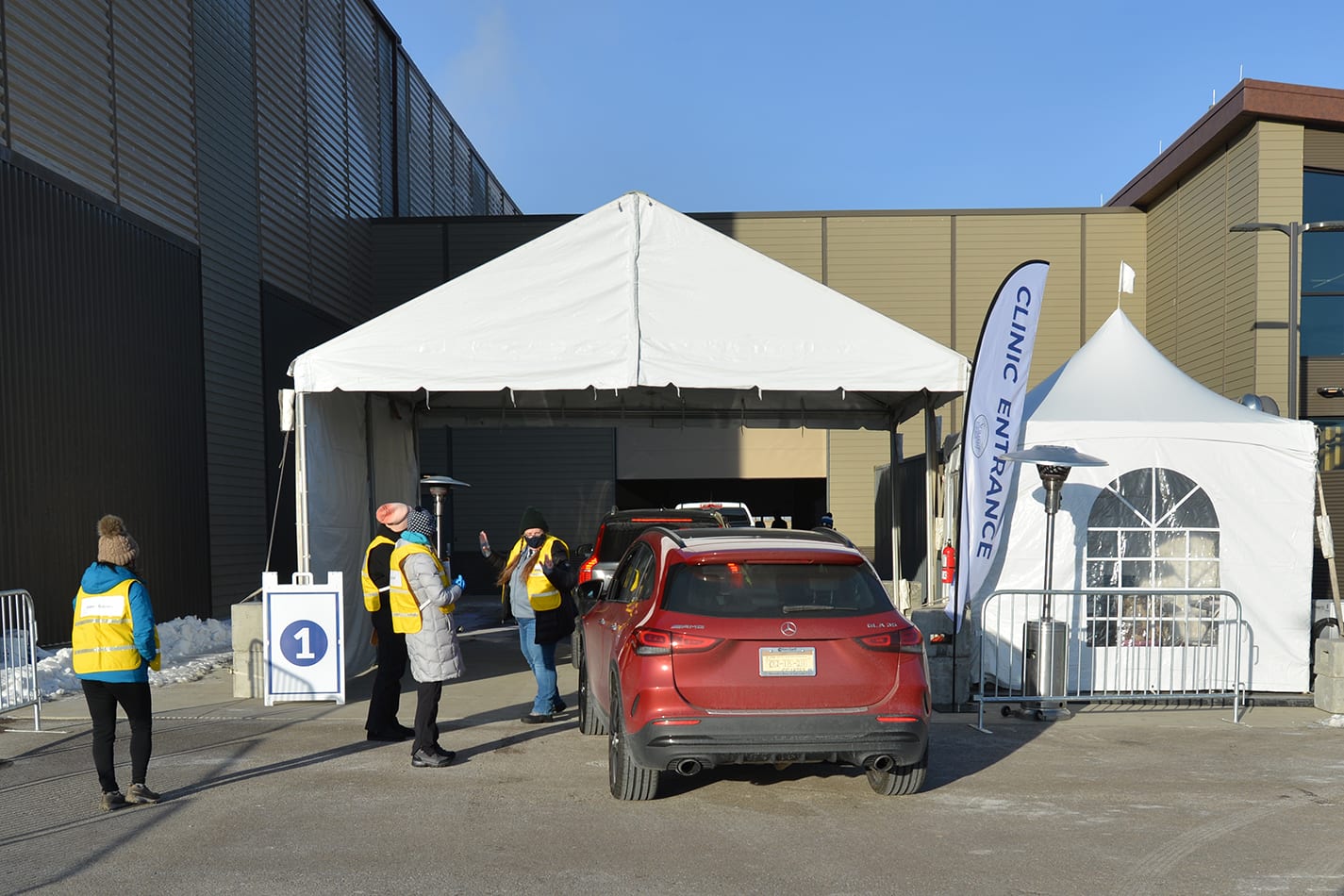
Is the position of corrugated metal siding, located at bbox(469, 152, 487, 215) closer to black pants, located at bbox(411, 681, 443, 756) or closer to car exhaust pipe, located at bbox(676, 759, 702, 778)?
black pants, located at bbox(411, 681, 443, 756)

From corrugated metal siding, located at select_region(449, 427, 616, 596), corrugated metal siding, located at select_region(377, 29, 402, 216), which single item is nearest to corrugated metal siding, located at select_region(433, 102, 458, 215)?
corrugated metal siding, located at select_region(377, 29, 402, 216)

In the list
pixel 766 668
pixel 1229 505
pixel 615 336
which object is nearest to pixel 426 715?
pixel 766 668

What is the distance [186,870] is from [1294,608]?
34.0 feet

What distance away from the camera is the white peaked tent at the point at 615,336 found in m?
10.8

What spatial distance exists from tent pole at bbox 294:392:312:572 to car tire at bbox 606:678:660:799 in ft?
16.4

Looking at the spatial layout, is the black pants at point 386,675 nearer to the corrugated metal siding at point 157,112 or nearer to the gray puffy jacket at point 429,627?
the gray puffy jacket at point 429,627

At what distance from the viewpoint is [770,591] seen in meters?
6.85

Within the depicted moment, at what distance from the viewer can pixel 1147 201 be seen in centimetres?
2656

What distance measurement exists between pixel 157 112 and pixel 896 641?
1504 cm

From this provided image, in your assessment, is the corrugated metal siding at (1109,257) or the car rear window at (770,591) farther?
the corrugated metal siding at (1109,257)

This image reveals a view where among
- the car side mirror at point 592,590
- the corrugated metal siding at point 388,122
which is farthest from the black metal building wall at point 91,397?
the corrugated metal siding at point 388,122

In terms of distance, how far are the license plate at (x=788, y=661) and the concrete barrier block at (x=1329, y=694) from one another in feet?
21.9

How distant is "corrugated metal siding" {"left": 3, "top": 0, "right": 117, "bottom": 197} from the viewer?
1374cm

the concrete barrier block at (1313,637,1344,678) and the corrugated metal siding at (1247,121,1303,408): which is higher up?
the corrugated metal siding at (1247,121,1303,408)
